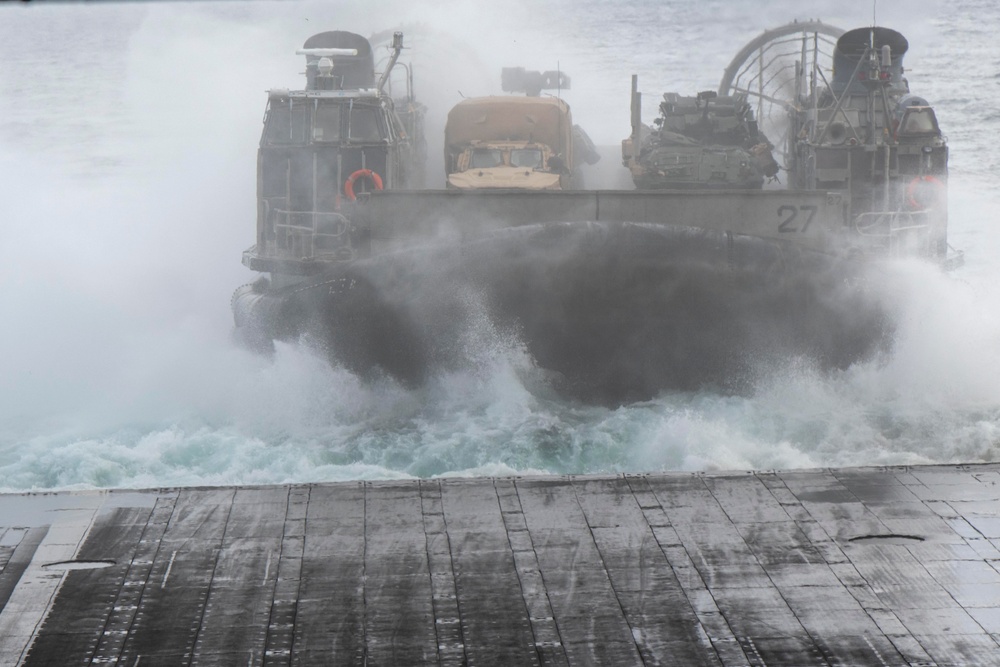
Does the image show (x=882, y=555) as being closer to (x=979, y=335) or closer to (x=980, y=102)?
(x=979, y=335)

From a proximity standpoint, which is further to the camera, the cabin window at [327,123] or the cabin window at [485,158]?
the cabin window at [485,158]

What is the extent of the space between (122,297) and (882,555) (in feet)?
36.7

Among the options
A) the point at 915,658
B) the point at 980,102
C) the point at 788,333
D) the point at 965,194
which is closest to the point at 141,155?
the point at 965,194

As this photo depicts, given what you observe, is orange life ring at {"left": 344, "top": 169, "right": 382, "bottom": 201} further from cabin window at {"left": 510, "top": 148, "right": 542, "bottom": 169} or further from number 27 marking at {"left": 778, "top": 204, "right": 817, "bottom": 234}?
number 27 marking at {"left": 778, "top": 204, "right": 817, "bottom": 234}

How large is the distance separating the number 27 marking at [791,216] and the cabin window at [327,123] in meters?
4.61

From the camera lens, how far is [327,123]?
13.3 m

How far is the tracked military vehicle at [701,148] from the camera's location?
14016 millimetres

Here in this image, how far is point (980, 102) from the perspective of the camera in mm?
32688

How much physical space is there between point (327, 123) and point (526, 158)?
218 cm

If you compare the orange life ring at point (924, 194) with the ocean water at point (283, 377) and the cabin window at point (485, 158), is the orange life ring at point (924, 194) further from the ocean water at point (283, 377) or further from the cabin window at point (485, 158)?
the cabin window at point (485, 158)

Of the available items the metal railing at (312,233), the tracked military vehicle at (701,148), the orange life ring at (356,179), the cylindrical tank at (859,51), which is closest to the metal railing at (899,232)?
the tracked military vehicle at (701,148)

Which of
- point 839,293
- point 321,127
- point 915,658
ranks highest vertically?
point 321,127

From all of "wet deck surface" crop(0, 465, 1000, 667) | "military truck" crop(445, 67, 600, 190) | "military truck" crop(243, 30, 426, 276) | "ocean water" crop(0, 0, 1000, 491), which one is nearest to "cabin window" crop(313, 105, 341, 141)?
"military truck" crop(243, 30, 426, 276)

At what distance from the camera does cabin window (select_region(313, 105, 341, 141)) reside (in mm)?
13211
